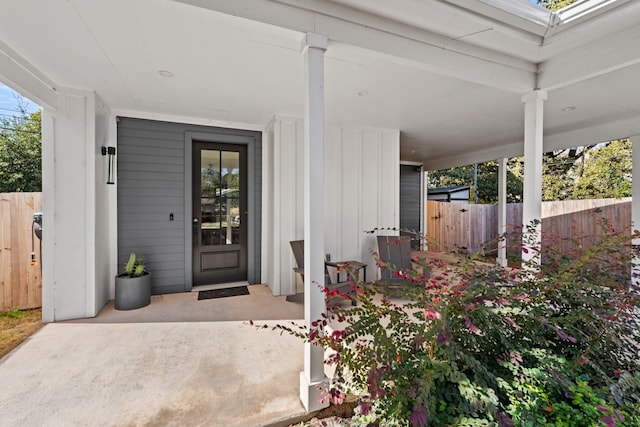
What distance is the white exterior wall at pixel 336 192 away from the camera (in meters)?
4.14

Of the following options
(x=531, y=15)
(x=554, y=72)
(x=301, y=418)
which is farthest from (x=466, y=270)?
(x=554, y=72)

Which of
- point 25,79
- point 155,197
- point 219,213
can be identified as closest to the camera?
point 25,79

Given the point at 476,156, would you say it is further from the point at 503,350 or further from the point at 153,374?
the point at 153,374

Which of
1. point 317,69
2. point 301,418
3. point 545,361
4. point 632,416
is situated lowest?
point 301,418

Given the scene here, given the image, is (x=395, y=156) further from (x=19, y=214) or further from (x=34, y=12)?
(x=19, y=214)

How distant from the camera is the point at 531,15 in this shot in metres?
2.08

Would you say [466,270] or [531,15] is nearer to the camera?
[466,270]

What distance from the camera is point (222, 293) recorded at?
4137 millimetres

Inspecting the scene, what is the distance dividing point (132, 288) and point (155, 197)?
124cm

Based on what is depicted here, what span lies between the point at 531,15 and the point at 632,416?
239 centimetres

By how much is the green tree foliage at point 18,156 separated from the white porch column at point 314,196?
377 inches

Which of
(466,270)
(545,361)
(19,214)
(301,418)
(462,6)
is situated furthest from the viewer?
(19,214)

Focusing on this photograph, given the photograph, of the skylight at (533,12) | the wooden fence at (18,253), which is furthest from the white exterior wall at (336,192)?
the wooden fence at (18,253)

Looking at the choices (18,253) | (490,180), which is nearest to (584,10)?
(18,253)
